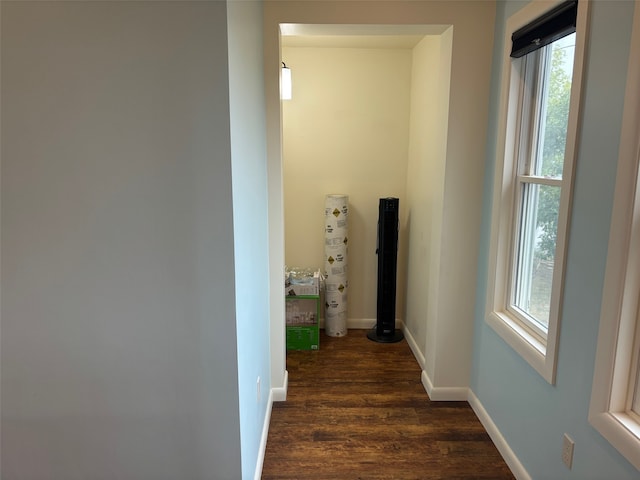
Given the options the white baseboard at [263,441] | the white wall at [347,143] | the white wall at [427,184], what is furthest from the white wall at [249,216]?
the white wall at [347,143]

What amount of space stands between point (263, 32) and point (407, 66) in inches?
68.4

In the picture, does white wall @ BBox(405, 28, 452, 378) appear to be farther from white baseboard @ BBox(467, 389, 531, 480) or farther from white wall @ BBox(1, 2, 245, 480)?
white wall @ BBox(1, 2, 245, 480)

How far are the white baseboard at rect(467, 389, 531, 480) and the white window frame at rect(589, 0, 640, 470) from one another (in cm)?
75

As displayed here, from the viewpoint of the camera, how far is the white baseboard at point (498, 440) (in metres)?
2.06

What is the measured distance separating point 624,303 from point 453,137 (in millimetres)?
1415

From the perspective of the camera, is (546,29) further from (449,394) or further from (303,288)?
(303,288)

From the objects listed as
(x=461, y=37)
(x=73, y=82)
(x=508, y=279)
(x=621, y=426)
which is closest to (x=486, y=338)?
(x=508, y=279)

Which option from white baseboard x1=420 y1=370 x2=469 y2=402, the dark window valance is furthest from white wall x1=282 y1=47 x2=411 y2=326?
the dark window valance

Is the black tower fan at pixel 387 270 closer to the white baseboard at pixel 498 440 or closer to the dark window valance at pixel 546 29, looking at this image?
the white baseboard at pixel 498 440

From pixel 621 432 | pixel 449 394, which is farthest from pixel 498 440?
pixel 621 432

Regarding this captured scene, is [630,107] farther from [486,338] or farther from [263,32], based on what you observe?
[263,32]

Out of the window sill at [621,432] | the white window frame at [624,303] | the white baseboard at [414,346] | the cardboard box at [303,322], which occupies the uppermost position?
the white window frame at [624,303]

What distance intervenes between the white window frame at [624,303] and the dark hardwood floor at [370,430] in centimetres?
92

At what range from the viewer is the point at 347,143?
3809 mm
